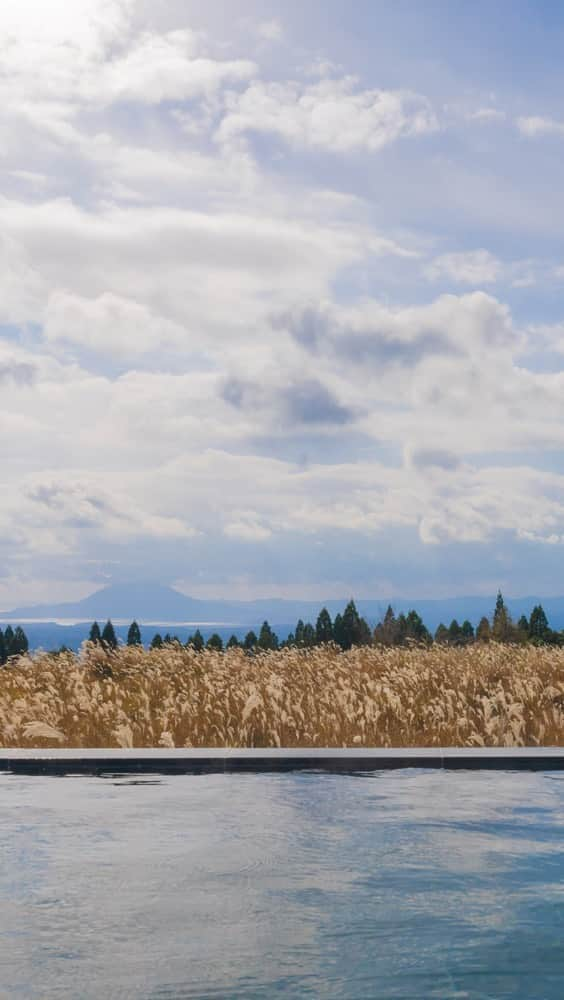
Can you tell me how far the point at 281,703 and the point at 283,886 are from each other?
278 inches

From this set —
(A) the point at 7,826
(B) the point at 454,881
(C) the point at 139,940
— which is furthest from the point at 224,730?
(C) the point at 139,940

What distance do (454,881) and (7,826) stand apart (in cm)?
383

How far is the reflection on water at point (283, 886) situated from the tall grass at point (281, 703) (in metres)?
2.49

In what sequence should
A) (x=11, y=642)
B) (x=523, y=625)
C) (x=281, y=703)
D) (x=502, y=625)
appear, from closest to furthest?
(x=281, y=703), (x=502, y=625), (x=523, y=625), (x=11, y=642)

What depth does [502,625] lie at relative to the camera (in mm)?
40531

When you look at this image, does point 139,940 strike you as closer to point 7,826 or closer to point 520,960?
point 520,960

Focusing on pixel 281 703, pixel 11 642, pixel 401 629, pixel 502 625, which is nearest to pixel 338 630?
pixel 401 629

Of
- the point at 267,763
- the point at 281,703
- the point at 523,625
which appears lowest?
the point at 267,763

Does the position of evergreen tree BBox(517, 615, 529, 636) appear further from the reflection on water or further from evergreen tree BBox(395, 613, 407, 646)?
the reflection on water

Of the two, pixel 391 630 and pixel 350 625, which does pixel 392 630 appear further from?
pixel 350 625

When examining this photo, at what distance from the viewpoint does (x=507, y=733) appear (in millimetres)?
13852

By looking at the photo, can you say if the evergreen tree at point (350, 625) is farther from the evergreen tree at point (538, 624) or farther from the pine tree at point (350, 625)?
the evergreen tree at point (538, 624)

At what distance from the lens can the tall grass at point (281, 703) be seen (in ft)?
46.1

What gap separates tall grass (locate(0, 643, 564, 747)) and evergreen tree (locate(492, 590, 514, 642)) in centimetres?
2169
